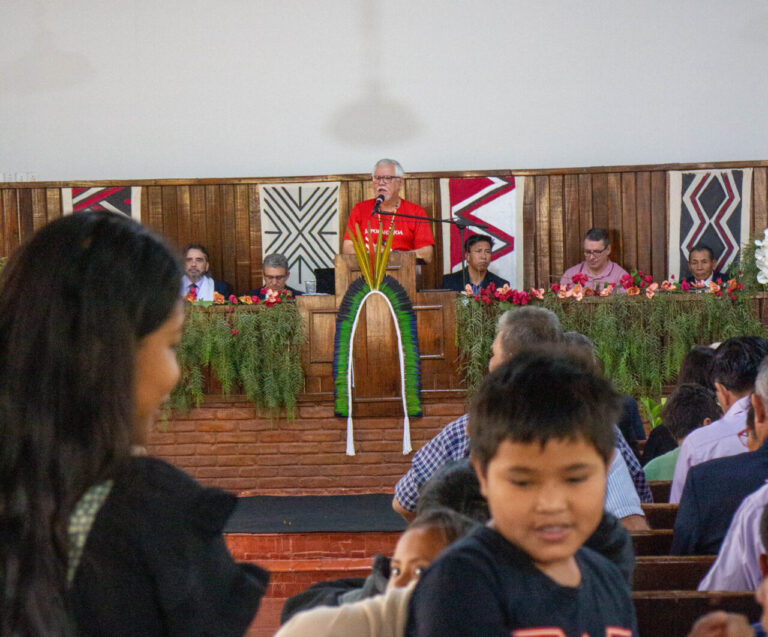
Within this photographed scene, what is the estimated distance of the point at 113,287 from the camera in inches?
40.1

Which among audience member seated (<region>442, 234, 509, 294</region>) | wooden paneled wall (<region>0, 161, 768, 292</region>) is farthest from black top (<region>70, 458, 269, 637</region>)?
wooden paneled wall (<region>0, 161, 768, 292</region>)

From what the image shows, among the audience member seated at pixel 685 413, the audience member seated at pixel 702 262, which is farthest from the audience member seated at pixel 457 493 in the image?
the audience member seated at pixel 702 262

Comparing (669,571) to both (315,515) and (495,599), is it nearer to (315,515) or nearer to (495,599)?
(495,599)

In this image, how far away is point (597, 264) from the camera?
25.5 feet

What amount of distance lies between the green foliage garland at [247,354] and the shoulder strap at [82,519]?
14.6ft

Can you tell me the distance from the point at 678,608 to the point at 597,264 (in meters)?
6.25

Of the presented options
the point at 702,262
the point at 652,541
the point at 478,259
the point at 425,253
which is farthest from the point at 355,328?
the point at 702,262

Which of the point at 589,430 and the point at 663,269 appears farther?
the point at 663,269

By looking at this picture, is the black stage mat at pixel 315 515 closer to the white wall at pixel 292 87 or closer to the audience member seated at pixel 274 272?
the audience member seated at pixel 274 272

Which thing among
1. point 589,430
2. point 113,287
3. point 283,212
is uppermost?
point 283,212

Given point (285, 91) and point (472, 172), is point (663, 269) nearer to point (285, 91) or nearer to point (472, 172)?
point (472, 172)

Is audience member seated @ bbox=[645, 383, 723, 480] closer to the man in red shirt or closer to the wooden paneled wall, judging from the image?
the man in red shirt

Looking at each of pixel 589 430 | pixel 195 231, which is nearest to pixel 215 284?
pixel 195 231

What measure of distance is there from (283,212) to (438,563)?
7.28m
